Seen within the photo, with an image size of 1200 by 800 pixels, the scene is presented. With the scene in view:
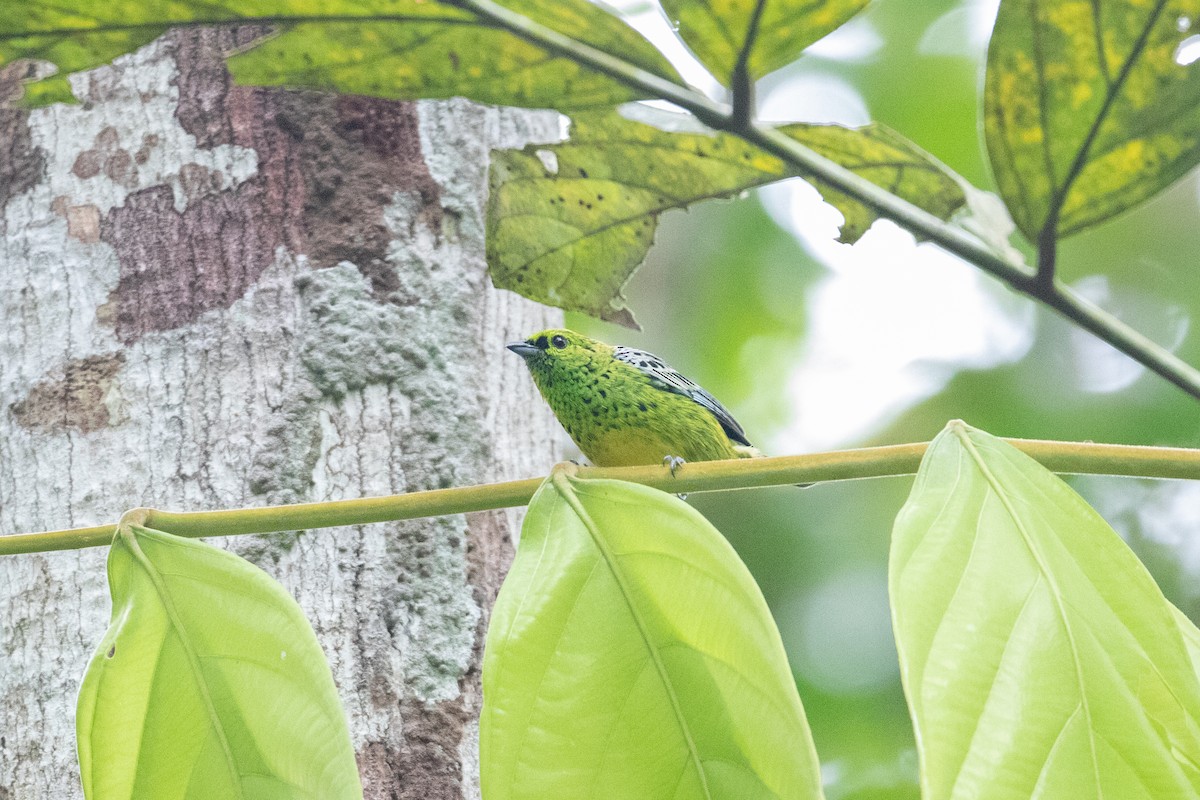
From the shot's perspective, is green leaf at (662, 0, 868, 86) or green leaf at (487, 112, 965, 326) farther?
green leaf at (487, 112, 965, 326)

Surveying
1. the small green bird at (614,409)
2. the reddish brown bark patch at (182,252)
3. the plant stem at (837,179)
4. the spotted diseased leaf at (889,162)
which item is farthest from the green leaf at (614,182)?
the small green bird at (614,409)

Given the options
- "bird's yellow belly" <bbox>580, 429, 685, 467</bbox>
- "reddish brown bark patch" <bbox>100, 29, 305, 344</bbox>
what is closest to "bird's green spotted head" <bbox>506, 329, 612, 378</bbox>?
"bird's yellow belly" <bbox>580, 429, 685, 467</bbox>

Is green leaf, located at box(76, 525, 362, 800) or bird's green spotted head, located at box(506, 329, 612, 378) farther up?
bird's green spotted head, located at box(506, 329, 612, 378)

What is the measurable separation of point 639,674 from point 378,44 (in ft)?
2.13

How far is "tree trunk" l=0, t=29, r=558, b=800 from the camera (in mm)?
1439

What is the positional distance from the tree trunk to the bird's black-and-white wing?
0.41 m

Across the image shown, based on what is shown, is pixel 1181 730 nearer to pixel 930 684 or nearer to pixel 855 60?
pixel 930 684

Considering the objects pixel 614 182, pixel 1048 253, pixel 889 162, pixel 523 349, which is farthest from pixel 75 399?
pixel 1048 253

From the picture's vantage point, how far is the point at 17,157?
171 cm

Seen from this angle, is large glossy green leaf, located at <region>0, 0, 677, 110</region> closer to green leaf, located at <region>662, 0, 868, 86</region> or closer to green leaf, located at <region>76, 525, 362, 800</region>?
green leaf, located at <region>662, 0, 868, 86</region>

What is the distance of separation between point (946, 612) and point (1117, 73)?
60 centimetres

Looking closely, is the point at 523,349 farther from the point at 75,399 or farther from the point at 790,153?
the point at 790,153

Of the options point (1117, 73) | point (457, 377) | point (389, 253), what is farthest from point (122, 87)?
point (1117, 73)

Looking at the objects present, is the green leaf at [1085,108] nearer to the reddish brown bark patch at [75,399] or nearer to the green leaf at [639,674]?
the green leaf at [639,674]
